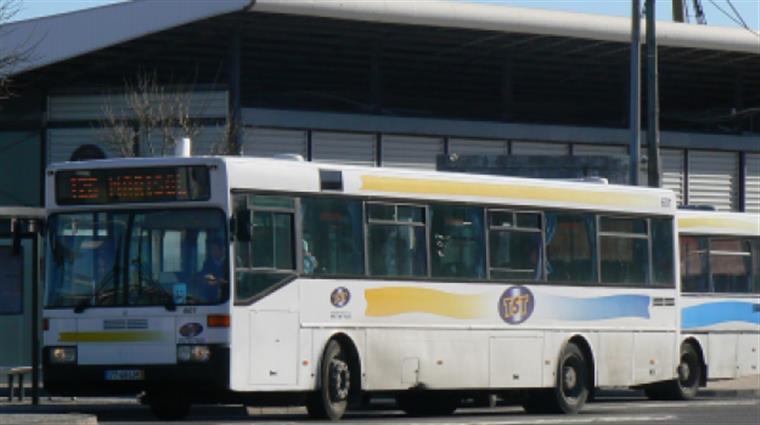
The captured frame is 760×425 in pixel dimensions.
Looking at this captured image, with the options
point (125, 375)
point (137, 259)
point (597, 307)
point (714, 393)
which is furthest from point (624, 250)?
point (125, 375)

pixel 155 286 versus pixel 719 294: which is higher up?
pixel 155 286

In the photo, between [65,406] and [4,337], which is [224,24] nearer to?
[4,337]

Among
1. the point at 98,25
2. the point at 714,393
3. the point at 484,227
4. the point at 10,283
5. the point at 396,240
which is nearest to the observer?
→ the point at 396,240

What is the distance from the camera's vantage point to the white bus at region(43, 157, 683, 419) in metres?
21.8

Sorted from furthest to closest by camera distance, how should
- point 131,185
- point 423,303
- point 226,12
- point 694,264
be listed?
point 226,12 < point 694,264 < point 423,303 < point 131,185

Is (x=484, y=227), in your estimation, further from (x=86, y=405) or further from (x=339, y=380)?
(x=86, y=405)

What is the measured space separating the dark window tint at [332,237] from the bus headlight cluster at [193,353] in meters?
1.66

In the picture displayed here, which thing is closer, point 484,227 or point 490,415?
point 484,227

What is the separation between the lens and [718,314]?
33250 mm

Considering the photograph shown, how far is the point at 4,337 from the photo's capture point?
32875mm

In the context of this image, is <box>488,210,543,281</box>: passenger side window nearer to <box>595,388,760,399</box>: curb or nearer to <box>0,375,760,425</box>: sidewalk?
<box>0,375,760,425</box>: sidewalk

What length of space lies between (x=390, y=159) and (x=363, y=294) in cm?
2294

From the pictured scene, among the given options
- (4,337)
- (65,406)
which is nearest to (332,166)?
(65,406)

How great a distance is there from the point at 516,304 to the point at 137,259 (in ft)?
18.8
